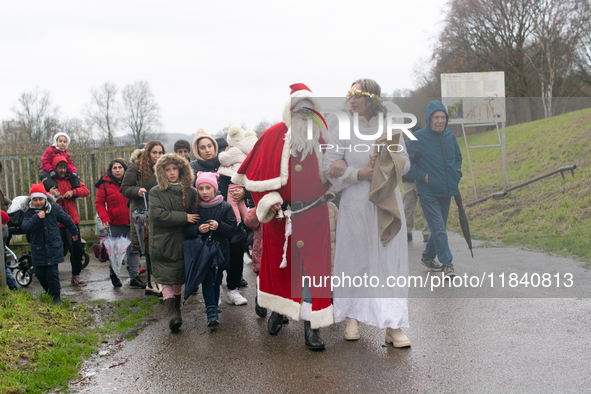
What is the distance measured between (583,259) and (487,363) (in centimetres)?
421

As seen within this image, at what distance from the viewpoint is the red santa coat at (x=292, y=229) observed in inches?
170

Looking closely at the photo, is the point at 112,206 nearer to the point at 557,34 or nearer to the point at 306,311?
the point at 306,311

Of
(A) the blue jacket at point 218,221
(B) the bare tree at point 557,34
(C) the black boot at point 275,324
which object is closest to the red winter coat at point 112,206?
(A) the blue jacket at point 218,221

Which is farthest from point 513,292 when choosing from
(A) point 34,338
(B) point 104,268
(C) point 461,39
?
(C) point 461,39

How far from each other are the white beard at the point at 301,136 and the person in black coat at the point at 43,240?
3.38 metres

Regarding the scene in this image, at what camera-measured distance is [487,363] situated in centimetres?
362

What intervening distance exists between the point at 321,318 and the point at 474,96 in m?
8.86

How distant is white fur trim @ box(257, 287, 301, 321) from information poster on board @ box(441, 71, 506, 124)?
26.7 ft

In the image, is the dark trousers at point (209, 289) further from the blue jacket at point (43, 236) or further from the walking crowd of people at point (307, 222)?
the blue jacket at point (43, 236)

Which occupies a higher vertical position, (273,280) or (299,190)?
(299,190)

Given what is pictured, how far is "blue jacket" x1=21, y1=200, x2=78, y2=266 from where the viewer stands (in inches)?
230

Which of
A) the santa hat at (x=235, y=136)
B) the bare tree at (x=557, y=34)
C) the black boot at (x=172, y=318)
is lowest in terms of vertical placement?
the black boot at (x=172, y=318)

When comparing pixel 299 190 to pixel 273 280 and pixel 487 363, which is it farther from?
pixel 487 363

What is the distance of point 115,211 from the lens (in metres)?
7.17
